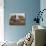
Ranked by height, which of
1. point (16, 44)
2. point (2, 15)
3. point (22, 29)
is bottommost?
point (16, 44)

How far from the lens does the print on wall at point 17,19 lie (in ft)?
16.7

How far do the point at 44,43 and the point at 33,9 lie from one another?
8.71ft

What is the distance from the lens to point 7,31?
507 cm

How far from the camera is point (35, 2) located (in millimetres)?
5043

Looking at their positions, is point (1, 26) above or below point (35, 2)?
below

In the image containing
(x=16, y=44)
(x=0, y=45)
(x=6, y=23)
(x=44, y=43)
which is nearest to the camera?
(x=44, y=43)

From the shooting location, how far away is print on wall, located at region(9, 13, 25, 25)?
5102 millimetres

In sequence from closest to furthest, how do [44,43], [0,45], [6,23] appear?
[44,43] < [0,45] < [6,23]

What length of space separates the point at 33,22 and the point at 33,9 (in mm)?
489

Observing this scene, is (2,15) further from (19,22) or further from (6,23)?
(19,22)

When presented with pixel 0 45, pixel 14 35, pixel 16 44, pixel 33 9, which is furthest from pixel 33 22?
pixel 0 45

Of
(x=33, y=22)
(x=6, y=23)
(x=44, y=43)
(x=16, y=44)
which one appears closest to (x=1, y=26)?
(x=6, y=23)

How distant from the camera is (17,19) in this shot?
5.11 meters

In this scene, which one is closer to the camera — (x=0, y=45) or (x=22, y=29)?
(x=0, y=45)
